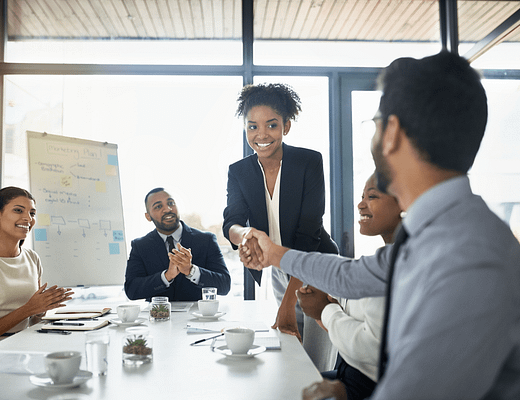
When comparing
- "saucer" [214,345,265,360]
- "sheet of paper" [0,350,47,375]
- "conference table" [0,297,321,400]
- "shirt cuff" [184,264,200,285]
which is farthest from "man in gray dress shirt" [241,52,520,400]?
"shirt cuff" [184,264,200,285]

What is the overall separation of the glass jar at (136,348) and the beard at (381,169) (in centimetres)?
77

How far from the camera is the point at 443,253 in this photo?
66 centimetres

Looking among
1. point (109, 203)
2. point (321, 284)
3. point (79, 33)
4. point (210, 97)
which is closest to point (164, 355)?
point (321, 284)

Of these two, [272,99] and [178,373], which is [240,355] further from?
[272,99]

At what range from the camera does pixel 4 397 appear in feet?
3.25

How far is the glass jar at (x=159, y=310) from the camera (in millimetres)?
1840

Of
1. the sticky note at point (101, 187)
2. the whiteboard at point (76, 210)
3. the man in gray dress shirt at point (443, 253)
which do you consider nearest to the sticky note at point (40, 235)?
the whiteboard at point (76, 210)

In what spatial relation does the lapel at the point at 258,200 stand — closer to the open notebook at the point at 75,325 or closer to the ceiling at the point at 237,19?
the open notebook at the point at 75,325

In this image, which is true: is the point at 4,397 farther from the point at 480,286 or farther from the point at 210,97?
the point at 210,97

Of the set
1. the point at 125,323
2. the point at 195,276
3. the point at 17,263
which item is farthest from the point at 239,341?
the point at 17,263

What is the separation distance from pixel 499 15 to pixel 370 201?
3103 millimetres

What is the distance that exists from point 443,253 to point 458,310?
91mm

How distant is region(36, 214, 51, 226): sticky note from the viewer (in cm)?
343

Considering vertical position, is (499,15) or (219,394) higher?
(499,15)
